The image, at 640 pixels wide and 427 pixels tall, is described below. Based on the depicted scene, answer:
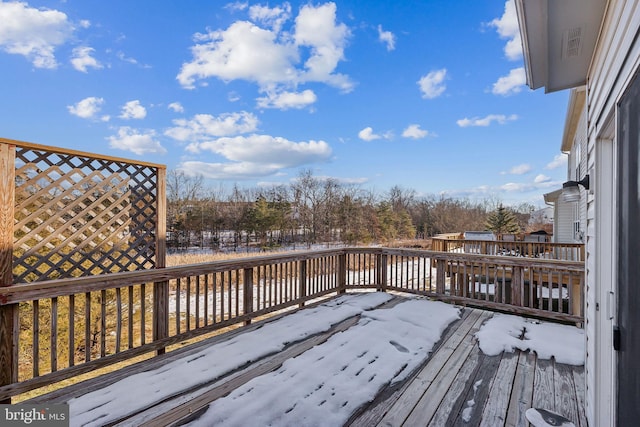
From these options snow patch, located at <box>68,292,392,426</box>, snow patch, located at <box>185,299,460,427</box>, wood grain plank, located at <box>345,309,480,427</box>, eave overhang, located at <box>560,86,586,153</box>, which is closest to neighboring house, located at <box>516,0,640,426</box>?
wood grain plank, located at <box>345,309,480,427</box>

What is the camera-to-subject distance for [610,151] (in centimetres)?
157

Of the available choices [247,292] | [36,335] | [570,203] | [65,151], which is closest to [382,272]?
[247,292]

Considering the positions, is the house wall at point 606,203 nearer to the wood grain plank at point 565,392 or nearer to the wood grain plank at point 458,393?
the wood grain plank at point 565,392

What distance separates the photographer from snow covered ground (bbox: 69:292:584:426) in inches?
76.6

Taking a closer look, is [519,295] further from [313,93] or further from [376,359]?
[313,93]

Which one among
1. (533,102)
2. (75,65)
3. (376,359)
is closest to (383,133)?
(533,102)

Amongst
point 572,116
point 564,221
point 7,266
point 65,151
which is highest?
point 572,116

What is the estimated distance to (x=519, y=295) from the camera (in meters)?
4.00

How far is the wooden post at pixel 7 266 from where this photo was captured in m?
2.12

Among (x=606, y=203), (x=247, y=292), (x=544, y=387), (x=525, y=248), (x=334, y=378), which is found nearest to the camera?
(x=606, y=203)

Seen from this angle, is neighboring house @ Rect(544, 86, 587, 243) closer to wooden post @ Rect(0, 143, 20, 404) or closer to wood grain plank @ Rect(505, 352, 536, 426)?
wood grain plank @ Rect(505, 352, 536, 426)

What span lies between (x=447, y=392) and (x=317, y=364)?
107 centimetres

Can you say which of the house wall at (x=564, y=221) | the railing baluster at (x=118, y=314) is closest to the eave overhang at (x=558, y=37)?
the railing baluster at (x=118, y=314)

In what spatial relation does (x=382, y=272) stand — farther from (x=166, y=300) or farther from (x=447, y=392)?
(x=166, y=300)
